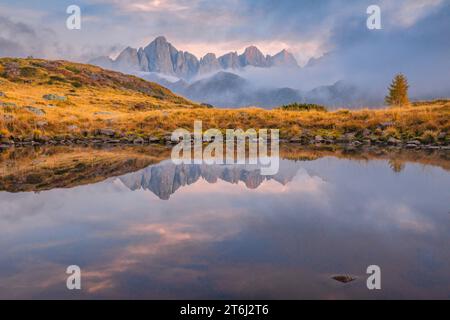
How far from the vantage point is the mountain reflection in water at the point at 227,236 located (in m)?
5.71

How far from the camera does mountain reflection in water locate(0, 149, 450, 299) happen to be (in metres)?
5.71

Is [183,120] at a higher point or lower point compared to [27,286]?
higher

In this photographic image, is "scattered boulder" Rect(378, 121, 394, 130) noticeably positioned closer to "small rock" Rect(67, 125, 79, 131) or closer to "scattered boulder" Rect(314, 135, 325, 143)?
"scattered boulder" Rect(314, 135, 325, 143)

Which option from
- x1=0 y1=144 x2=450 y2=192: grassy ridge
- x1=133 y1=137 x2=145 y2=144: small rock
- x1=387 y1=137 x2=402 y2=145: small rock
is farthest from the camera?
x1=133 y1=137 x2=145 y2=144: small rock

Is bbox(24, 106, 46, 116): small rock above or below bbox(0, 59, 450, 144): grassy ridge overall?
above

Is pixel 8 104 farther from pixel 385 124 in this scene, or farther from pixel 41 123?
pixel 385 124

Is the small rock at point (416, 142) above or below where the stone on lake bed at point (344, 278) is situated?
above

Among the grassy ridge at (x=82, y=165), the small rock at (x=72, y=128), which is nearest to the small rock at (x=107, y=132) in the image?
the small rock at (x=72, y=128)

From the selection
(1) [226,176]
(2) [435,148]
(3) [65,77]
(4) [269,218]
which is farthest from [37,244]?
(3) [65,77]

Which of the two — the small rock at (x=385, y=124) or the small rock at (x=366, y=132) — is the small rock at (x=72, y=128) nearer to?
the small rock at (x=366, y=132)

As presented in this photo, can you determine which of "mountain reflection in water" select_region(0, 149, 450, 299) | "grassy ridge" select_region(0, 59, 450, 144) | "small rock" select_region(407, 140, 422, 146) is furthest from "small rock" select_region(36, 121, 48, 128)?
"small rock" select_region(407, 140, 422, 146)
